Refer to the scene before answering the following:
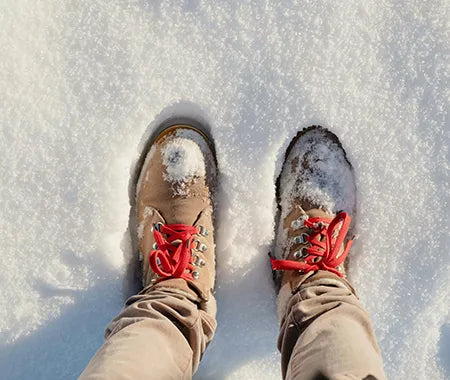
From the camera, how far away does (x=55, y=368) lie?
123 cm

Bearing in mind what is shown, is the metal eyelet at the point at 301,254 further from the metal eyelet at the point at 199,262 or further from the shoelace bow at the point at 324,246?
the metal eyelet at the point at 199,262

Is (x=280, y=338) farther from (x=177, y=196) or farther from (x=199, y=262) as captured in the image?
(x=177, y=196)

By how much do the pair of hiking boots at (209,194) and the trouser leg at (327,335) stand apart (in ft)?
0.45

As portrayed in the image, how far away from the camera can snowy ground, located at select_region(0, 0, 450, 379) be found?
3.97 ft

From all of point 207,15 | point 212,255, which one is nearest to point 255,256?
point 212,255

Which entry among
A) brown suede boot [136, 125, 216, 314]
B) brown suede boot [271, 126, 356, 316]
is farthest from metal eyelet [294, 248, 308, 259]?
brown suede boot [136, 125, 216, 314]

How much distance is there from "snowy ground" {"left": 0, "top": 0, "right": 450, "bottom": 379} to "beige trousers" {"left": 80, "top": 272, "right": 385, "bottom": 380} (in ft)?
0.56

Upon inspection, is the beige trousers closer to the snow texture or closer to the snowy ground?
the snowy ground

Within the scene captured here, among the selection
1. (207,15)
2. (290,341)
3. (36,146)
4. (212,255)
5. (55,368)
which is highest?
(207,15)

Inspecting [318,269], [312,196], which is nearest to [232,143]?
[312,196]

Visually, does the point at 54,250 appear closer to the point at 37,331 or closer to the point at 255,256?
the point at 37,331

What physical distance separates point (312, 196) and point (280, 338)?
1.23 feet

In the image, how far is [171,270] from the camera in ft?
3.80

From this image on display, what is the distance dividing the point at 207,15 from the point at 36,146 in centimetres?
53
